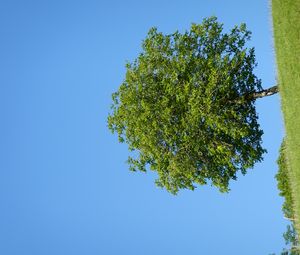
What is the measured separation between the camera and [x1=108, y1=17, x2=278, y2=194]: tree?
151 feet

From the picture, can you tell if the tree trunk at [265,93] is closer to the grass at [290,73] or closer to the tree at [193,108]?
the tree at [193,108]

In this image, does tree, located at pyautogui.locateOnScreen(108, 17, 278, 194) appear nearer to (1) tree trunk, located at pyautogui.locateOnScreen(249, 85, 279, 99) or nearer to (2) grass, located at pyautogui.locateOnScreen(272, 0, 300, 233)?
(1) tree trunk, located at pyautogui.locateOnScreen(249, 85, 279, 99)

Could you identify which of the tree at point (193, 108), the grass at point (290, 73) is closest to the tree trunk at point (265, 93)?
the tree at point (193, 108)

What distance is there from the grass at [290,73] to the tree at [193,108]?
1524cm

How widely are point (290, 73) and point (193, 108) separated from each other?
695 inches

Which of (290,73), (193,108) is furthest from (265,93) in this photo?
(290,73)

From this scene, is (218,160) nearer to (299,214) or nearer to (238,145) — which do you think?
(238,145)

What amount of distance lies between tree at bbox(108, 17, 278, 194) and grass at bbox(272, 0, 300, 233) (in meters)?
15.2

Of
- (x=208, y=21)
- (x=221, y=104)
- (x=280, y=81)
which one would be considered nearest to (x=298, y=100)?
(x=280, y=81)

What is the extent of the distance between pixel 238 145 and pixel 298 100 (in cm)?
2247

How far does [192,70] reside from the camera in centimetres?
4694

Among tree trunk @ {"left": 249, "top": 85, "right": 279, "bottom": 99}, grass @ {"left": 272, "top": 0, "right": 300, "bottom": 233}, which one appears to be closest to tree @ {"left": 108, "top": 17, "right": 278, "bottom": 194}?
tree trunk @ {"left": 249, "top": 85, "right": 279, "bottom": 99}

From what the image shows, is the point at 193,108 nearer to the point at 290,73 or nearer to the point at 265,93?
the point at 265,93

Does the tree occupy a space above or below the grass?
above
